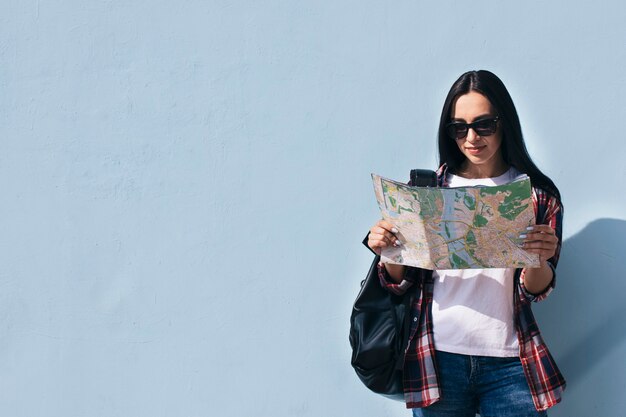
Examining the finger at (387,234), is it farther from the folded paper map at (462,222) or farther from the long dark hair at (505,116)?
the long dark hair at (505,116)

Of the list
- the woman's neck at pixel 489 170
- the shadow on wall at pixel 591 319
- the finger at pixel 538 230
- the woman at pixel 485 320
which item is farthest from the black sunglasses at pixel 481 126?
the shadow on wall at pixel 591 319

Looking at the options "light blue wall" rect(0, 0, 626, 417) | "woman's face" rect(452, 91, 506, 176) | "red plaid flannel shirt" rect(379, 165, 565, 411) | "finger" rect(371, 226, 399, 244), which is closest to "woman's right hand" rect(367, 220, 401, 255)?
"finger" rect(371, 226, 399, 244)

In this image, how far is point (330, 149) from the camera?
2.78m

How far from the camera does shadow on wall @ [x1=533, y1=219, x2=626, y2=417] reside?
8.42 ft

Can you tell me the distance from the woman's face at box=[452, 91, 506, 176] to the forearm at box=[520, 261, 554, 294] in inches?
11.6

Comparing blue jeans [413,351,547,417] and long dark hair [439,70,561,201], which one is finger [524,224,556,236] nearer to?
long dark hair [439,70,561,201]

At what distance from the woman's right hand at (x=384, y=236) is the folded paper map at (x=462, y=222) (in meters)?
0.05

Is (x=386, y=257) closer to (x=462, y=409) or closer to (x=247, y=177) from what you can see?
(x=462, y=409)

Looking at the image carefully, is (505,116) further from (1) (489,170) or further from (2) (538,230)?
(2) (538,230)

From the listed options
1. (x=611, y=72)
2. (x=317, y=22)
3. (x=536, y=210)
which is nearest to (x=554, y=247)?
(x=536, y=210)

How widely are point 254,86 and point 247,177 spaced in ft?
0.89

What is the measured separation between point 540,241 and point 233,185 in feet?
3.40

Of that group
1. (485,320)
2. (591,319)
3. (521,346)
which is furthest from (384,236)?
(591,319)

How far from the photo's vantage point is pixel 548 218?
2305 millimetres
